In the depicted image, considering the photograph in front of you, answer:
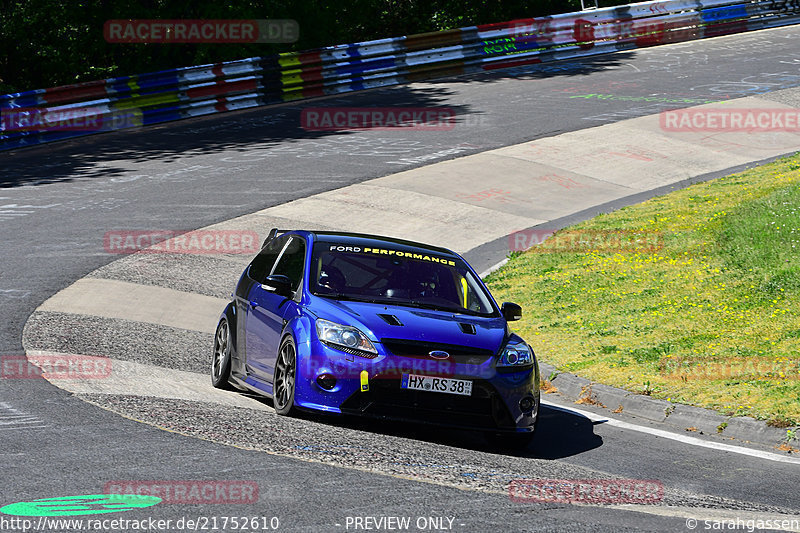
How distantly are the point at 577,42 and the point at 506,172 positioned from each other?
519 inches

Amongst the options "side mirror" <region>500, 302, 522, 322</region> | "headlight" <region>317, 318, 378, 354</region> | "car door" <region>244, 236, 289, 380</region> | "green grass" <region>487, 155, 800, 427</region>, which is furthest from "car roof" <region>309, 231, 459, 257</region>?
"green grass" <region>487, 155, 800, 427</region>

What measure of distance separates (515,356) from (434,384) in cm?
81

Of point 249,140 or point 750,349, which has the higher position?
point 249,140

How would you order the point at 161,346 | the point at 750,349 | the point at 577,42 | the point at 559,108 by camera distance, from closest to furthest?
the point at 750,349 < the point at 161,346 < the point at 559,108 < the point at 577,42

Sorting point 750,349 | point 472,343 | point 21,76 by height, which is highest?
point 21,76

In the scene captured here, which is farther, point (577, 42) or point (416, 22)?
point (416, 22)

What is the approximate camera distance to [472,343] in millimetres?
8352

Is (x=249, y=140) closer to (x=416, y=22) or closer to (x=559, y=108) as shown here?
(x=559, y=108)

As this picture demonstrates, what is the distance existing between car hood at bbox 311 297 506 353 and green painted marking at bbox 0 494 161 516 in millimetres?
2681

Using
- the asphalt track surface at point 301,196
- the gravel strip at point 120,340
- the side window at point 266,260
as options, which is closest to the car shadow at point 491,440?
the asphalt track surface at point 301,196

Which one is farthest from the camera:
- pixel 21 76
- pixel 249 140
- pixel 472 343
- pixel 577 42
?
pixel 577 42

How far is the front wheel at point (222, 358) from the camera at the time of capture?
10.1 meters

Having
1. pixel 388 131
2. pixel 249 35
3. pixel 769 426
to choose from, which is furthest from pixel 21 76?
pixel 769 426

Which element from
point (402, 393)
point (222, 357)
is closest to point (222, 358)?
point (222, 357)
